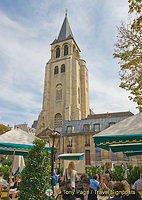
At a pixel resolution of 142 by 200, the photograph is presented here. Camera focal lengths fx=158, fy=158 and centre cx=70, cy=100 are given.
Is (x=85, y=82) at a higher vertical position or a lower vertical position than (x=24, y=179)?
higher

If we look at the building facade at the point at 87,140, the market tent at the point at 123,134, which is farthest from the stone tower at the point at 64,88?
the market tent at the point at 123,134

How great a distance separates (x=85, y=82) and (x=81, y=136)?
1755 centimetres

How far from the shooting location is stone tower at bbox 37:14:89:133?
33906 millimetres

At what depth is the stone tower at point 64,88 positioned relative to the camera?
33906 millimetres

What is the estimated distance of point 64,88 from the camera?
3622 centimetres

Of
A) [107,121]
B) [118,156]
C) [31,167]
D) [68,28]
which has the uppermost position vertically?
[68,28]

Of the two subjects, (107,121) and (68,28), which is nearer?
(107,121)

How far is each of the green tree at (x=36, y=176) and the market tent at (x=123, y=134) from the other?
5.56 feet

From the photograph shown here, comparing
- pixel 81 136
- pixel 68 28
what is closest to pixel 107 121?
pixel 81 136

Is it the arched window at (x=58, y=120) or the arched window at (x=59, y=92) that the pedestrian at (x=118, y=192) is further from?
the arched window at (x=59, y=92)

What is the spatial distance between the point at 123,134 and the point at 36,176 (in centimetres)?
268

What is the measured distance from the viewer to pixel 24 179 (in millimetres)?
4461

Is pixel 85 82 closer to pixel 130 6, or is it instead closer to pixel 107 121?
pixel 107 121

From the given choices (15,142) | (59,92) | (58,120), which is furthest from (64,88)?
(15,142)
